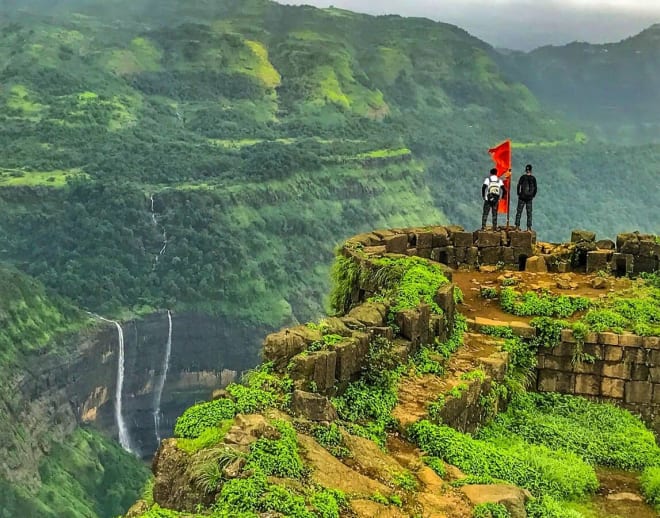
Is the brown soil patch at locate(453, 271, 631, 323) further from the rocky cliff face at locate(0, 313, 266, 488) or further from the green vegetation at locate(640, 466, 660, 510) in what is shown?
the rocky cliff face at locate(0, 313, 266, 488)

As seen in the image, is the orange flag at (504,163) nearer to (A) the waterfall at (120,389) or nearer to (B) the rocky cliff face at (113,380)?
(B) the rocky cliff face at (113,380)

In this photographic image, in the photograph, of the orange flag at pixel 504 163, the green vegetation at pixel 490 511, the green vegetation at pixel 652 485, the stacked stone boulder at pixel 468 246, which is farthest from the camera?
the orange flag at pixel 504 163

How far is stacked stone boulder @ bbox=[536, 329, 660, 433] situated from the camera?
13836 millimetres

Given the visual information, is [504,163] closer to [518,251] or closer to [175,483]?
[518,251]

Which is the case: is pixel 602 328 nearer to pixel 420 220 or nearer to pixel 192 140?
pixel 420 220

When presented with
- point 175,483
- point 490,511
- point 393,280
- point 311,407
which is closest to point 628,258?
point 393,280

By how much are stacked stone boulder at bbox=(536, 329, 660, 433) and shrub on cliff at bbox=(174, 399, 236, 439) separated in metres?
7.40

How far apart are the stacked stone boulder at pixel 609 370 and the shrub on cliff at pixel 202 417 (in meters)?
7.40

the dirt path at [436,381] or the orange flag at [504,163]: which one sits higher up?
the orange flag at [504,163]

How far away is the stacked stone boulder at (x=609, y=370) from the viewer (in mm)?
13836

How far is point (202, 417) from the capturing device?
28.1 ft

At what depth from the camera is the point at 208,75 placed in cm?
13188

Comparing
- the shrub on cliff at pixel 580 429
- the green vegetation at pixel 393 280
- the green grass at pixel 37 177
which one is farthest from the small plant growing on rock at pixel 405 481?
the green grass at pixel 37 177

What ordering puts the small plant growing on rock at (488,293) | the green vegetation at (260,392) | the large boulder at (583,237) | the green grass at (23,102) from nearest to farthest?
the green vegetation at (260,392), the small plant growing on rock at (488,293), the large boulder at (583,237), the green grass at (23,102)
